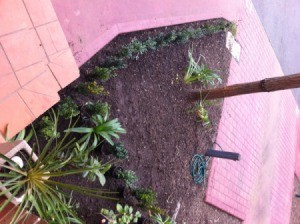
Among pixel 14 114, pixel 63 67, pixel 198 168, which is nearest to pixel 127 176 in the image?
pixel 63 67

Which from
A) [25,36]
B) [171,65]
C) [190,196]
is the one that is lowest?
[190,196]

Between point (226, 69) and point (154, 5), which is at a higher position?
point (154, 5)

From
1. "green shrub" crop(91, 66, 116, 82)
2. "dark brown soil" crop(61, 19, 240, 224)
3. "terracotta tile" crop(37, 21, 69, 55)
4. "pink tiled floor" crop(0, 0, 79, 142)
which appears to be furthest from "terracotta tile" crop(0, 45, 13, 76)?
"green shrub" crop(91, 66, 116, 82)

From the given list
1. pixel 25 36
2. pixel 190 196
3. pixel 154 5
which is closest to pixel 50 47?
pixel 25 36

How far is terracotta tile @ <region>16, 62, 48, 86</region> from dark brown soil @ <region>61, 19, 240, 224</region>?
0.57 m

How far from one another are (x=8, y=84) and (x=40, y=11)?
53cm

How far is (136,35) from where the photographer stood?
3799 millimetres

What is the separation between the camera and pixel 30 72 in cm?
248

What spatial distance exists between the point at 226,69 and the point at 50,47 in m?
3.08

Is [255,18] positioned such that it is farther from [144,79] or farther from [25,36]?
[25,36]

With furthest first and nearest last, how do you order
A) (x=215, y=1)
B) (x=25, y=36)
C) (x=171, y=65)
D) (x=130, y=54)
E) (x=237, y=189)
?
(x=237, y=189), (x=215, y=1), (x=171, y=65), (x=130, y=54), (x=25, y=36)

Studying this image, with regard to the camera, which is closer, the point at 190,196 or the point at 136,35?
the point at 136,35

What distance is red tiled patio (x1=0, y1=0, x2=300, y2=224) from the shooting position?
7.97 ft

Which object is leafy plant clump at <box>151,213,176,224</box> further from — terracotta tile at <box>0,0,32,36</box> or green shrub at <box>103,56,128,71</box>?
terracotta tile at <box>0,0,32,36</box>
